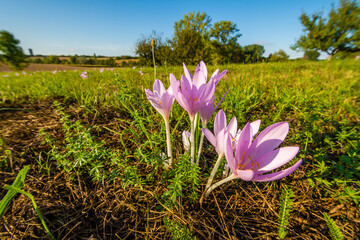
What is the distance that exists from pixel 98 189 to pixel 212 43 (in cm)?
4463

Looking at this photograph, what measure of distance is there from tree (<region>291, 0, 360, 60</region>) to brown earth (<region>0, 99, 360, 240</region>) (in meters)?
38.9

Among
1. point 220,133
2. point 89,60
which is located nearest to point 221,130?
point 220,133

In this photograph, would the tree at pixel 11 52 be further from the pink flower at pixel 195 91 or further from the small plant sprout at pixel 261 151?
the small plant sprout at pixel 261 151

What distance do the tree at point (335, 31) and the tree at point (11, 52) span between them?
131 ft

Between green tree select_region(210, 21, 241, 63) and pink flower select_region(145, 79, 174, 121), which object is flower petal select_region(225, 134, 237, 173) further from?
green tree select_region(210, 21, 241, 63)

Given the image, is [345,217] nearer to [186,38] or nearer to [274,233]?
[274,233]

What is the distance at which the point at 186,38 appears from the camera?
24906 mm

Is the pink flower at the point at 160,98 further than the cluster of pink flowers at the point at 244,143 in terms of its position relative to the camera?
Yes

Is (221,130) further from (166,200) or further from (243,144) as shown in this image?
(166,200)

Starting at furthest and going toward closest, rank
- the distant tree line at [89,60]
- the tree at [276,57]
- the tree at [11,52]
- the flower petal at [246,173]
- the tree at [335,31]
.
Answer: the tree at [335,31] < the tree at [276,57] < the distant tree line at [89,60] < the tree at [11,52] < the flower petal at [246,173]

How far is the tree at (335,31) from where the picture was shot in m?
28.1

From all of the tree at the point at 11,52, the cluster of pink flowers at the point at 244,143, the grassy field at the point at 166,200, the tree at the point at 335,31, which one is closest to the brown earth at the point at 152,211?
the grassy field at the point at 166,200

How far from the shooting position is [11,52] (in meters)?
2.82

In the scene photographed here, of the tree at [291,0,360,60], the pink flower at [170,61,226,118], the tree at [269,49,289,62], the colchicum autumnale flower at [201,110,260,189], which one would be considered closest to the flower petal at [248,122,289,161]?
the colchicum autumnale flower at [201,110,260,189]
